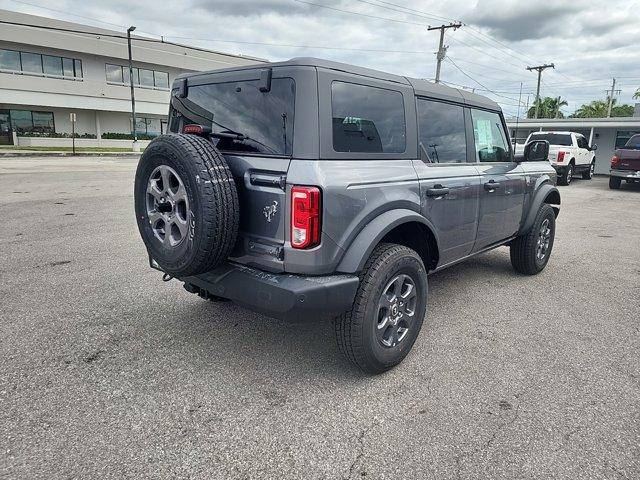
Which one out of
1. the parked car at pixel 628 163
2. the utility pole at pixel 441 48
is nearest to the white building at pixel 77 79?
the utility pole at pixel 441 48

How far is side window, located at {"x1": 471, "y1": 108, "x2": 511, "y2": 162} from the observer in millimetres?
4207

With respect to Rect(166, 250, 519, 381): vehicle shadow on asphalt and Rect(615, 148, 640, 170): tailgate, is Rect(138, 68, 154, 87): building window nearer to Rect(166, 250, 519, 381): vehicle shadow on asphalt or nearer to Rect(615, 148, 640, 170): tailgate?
Rect(615, 148, 640, 170): tailgate

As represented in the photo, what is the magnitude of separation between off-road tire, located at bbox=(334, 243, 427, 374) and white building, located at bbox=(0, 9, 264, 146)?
37.3 metres

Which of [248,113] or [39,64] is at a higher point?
[39,64]

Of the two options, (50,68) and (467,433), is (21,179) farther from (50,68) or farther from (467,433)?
(50,68)

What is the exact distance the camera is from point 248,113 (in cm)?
291

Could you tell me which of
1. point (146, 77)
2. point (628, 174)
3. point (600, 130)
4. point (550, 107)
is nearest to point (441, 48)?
point (600, 130)

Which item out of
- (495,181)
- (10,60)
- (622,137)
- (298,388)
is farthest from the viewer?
(10,60)

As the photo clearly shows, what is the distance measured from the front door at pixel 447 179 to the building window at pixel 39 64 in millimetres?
39618

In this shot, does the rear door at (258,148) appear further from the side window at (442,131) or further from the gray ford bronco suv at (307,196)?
the side window at (442,131)

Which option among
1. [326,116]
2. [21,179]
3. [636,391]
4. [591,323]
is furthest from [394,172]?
[21,179]

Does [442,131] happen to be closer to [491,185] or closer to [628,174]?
[491,185]

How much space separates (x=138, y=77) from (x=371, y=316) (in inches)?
1704

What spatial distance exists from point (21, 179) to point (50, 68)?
1082 inches
